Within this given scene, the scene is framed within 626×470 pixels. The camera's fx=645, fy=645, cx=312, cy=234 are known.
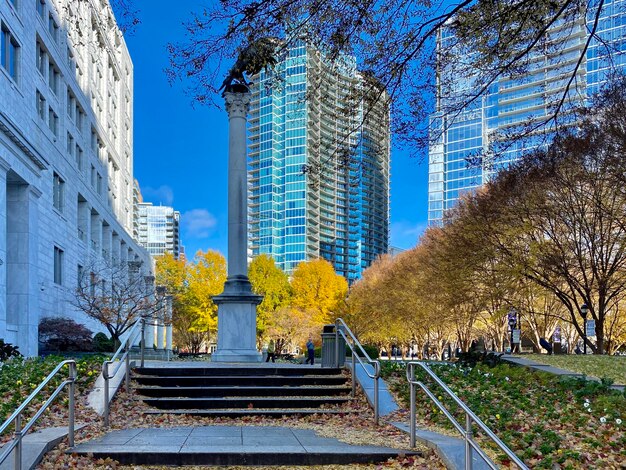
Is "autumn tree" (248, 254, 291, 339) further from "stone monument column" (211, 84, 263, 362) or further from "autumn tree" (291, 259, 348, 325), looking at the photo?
"stone monument column" (211, 84, 263, 362)

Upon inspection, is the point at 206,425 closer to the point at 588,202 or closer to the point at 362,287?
the point at 588,202

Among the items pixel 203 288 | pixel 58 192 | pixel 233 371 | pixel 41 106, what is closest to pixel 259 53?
pixel 233 371

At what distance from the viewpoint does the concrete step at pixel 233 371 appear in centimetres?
1295

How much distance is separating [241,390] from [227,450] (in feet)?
13.8

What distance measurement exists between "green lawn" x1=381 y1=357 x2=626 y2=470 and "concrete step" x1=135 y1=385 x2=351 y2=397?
173 cm

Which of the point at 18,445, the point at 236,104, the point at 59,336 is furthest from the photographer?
the point at 59,336

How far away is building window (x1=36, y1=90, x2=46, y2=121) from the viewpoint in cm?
3225

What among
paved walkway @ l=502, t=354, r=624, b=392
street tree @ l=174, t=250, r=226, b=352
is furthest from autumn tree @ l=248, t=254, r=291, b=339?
paved walkway @ l=502, t=354, r=624, b=392

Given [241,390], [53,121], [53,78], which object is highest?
[53,78]

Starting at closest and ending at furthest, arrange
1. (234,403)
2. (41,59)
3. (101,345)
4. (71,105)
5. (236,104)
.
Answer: (234,403) < (236,104) < (41,59) < (101,345) < (71,105)

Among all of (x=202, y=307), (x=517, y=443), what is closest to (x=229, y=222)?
(x=517, y=443)

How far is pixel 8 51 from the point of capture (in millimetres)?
26250

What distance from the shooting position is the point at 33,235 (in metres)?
27.6

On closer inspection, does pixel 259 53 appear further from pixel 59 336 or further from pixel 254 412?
pixel 59 336
